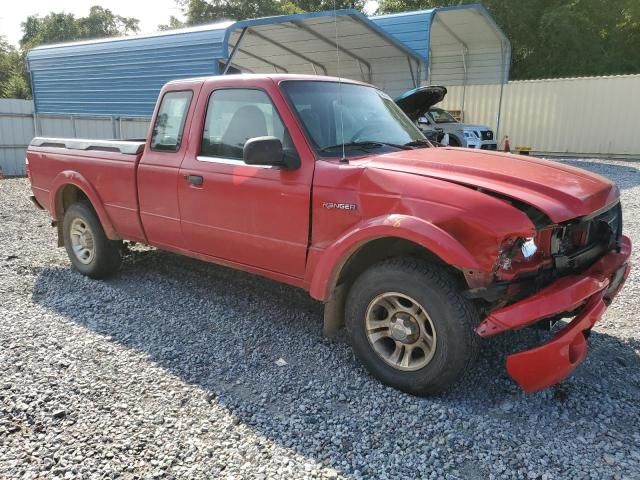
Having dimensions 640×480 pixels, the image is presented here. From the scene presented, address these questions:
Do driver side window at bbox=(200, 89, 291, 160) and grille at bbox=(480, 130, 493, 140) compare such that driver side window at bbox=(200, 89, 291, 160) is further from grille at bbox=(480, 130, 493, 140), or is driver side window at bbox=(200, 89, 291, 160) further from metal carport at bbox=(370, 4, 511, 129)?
metal carport at bbox=(370, 4, 511, 129)

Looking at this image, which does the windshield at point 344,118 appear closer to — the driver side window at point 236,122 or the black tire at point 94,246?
the driver side window at point 236,122

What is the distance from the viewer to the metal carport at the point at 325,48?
12836 mm

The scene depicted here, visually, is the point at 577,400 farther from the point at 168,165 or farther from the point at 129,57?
the point at 129,57

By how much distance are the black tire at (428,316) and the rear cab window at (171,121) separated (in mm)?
2178

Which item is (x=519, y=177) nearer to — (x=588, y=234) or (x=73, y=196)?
(x=588, y=234)

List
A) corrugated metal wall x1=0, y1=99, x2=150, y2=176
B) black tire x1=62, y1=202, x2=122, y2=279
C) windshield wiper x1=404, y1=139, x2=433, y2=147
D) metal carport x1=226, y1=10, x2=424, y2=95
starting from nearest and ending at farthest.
→ windshield wiper x1=404, y1=139, x2=433, y2=147
black tire x1=62, y1=202, x2=122, y2=279
metal carport x1=226, y1=10, x2=424, y2=95
corrugated metal wall x1=0, y1=99, x2=150, y2=176

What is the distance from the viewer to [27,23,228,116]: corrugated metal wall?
12.4 meters

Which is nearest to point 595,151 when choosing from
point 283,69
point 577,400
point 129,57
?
point 283,69

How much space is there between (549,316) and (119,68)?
14.9m

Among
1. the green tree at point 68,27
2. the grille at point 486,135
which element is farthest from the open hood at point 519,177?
the green tree at point 68,27

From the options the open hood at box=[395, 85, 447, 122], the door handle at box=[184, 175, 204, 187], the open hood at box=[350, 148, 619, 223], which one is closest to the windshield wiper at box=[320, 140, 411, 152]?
the open hood at box=[350, 148, 619, 223]

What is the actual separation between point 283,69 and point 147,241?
48.0 feet

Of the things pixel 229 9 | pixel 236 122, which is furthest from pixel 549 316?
pixel 229 9

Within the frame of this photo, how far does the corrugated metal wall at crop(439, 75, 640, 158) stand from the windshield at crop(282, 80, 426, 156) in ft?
54.2
